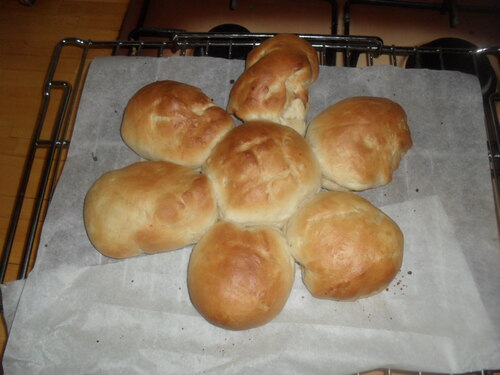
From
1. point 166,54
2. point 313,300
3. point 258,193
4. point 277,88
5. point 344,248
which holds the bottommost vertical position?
point 313,300

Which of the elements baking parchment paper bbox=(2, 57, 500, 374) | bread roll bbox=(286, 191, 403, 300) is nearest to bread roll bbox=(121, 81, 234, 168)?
baking parchment paper bbox=(2, 57, 500, 374)

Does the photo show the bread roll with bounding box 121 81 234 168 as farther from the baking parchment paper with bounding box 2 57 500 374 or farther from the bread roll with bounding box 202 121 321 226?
the baking parchment paper with bounding box 2 57 500 374

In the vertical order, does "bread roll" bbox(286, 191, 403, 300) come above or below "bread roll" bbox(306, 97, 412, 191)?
below

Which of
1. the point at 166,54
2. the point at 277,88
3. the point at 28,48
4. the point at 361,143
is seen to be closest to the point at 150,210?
the point at 277,88

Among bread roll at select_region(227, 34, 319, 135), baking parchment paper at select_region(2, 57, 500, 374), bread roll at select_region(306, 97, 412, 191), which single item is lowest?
baking parchment paper at select_region(2, 57, 500, 374)

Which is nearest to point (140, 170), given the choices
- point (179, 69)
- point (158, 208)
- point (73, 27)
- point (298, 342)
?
point (158, 208)

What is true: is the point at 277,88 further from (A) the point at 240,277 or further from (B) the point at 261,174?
(A) the point at 240,277
